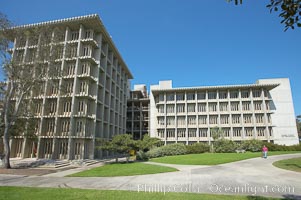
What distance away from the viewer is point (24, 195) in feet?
27.6

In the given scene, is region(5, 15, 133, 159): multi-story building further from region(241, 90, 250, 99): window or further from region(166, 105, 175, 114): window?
region(241, 90, 250, 99): window

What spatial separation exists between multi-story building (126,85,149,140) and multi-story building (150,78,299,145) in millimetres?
5040

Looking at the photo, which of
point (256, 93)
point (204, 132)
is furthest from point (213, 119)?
point (256, 93)

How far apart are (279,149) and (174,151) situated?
23.2m

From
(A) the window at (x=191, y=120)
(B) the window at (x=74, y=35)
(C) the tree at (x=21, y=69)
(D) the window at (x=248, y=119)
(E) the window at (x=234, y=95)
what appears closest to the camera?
(C) the tree at (x=21, y=69)

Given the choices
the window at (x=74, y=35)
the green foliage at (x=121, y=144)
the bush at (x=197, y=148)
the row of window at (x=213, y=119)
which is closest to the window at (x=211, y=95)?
the row of window at (x=213, y=119)

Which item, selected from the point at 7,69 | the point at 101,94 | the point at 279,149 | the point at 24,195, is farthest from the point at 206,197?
the point at 279,149

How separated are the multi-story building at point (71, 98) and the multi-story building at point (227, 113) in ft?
67.6

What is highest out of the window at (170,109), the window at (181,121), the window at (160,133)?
the window at (170,109)

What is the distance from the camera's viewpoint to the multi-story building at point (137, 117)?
5531 centimetres

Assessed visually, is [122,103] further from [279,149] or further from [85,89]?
[279,149]

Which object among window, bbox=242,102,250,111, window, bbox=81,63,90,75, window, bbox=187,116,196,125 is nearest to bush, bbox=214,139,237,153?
window, bbox=187,116,196,125

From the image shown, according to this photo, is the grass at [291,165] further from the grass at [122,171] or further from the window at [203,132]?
the window at [203,132]

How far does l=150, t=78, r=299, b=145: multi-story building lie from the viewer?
4578cm
